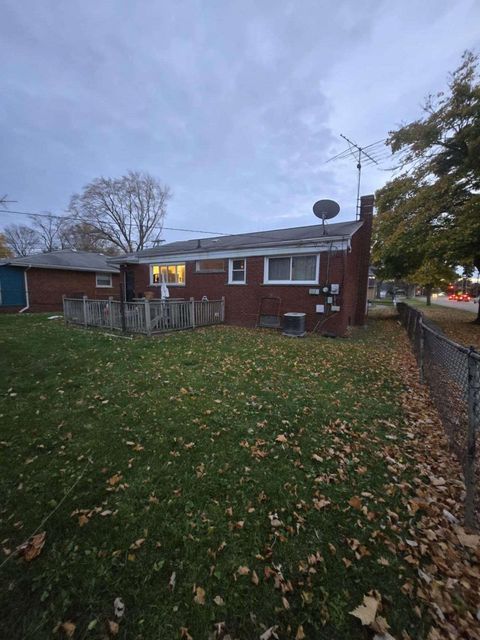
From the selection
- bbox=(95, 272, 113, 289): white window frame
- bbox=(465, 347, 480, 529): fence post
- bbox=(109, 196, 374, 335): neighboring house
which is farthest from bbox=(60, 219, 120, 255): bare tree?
bbox=(465, 347, 480, 529): fence post

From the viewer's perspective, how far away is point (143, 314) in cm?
926

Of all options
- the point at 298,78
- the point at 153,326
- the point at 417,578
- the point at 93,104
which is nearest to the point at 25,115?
the point at 93,104

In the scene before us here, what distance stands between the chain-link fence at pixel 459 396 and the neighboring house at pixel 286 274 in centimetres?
508

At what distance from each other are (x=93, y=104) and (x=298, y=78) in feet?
38.7

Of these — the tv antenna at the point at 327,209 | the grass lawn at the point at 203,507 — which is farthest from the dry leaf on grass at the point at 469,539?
the tv antenna at the point at 327,209

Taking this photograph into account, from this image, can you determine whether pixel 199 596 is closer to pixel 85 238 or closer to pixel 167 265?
pixel 167 265

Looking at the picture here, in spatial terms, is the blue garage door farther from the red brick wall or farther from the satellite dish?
the satellite dish

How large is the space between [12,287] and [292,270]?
56.0 feet

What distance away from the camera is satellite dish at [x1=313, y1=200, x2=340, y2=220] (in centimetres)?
1072

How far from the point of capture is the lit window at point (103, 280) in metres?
19.6

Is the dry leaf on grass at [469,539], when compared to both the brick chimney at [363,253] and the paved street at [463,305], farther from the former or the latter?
the paved street at [463,305]

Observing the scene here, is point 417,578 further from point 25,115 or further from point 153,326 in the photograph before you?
point 25,115

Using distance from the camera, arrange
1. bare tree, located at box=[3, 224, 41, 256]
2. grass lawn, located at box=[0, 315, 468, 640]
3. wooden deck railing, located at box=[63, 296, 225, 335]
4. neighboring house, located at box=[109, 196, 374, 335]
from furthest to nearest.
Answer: bare tree, located at box=[3, 224, 41, 256] < neighboring house, located at box=[109, 196, 374, 335] < wooden deck railing, located at box=[63, 296, 225, 335] < grass lawn, located at box=[0, 315, 468, 640]

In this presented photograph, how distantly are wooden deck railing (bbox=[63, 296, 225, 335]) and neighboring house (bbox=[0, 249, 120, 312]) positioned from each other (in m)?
7.41
